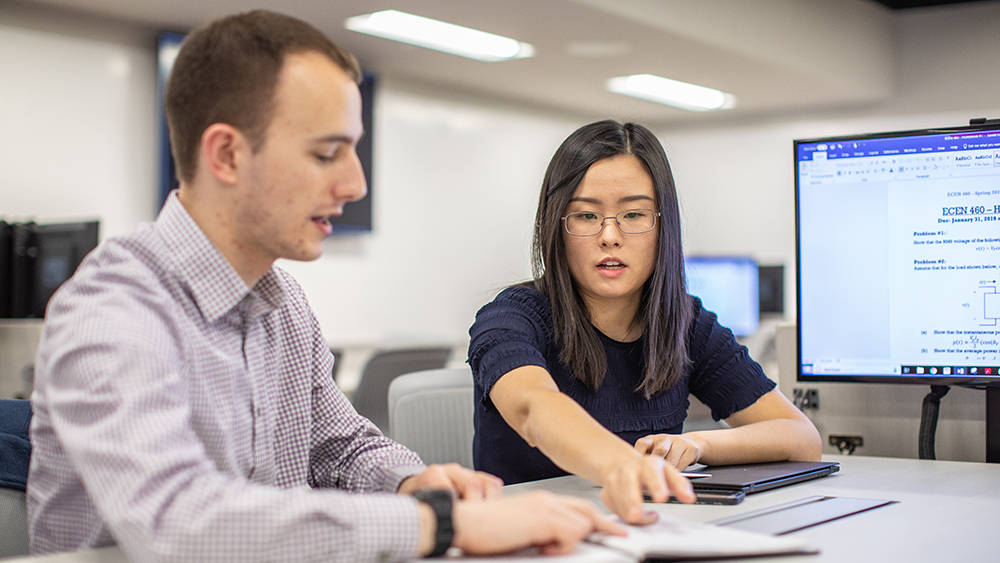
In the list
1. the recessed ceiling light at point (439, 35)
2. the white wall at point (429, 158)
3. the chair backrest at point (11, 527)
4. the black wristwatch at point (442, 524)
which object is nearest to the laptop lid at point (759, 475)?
the black wristwatch at point (442, 524)

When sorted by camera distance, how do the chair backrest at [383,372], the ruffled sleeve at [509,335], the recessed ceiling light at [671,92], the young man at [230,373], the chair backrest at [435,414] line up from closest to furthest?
1. the young man at [230,373]
2. the ruffled sleeve at [509,335]
3. the chair backrest at [435,414]
4. the chair backrest at [383,372]
5. the recessed ceiling light at [671,92]

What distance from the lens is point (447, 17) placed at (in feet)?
16.1

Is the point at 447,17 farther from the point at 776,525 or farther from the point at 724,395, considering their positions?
the point at 776,525

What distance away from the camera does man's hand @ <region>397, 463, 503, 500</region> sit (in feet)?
3.90

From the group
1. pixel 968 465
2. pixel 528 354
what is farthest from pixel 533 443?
pixel 968 465

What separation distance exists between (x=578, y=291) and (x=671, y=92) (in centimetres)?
526

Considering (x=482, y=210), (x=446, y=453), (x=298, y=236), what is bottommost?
(x=446, y=453)

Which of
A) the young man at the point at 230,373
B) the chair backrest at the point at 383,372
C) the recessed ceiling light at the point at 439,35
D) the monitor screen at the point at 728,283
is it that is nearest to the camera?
the young man at the point at 230,373

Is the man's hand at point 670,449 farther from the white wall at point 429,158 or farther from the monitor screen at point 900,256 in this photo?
the white wall at point 429,158

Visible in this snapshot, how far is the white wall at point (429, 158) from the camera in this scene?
4578 millimetres

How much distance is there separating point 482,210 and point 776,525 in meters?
5.73

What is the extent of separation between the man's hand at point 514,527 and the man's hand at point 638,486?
0.16 m

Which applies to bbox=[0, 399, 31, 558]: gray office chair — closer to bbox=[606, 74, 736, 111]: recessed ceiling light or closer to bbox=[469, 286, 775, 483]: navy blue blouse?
bbox=[469, 286, 775, 483]: navy blue blouse

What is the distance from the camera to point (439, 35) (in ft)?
17.3
